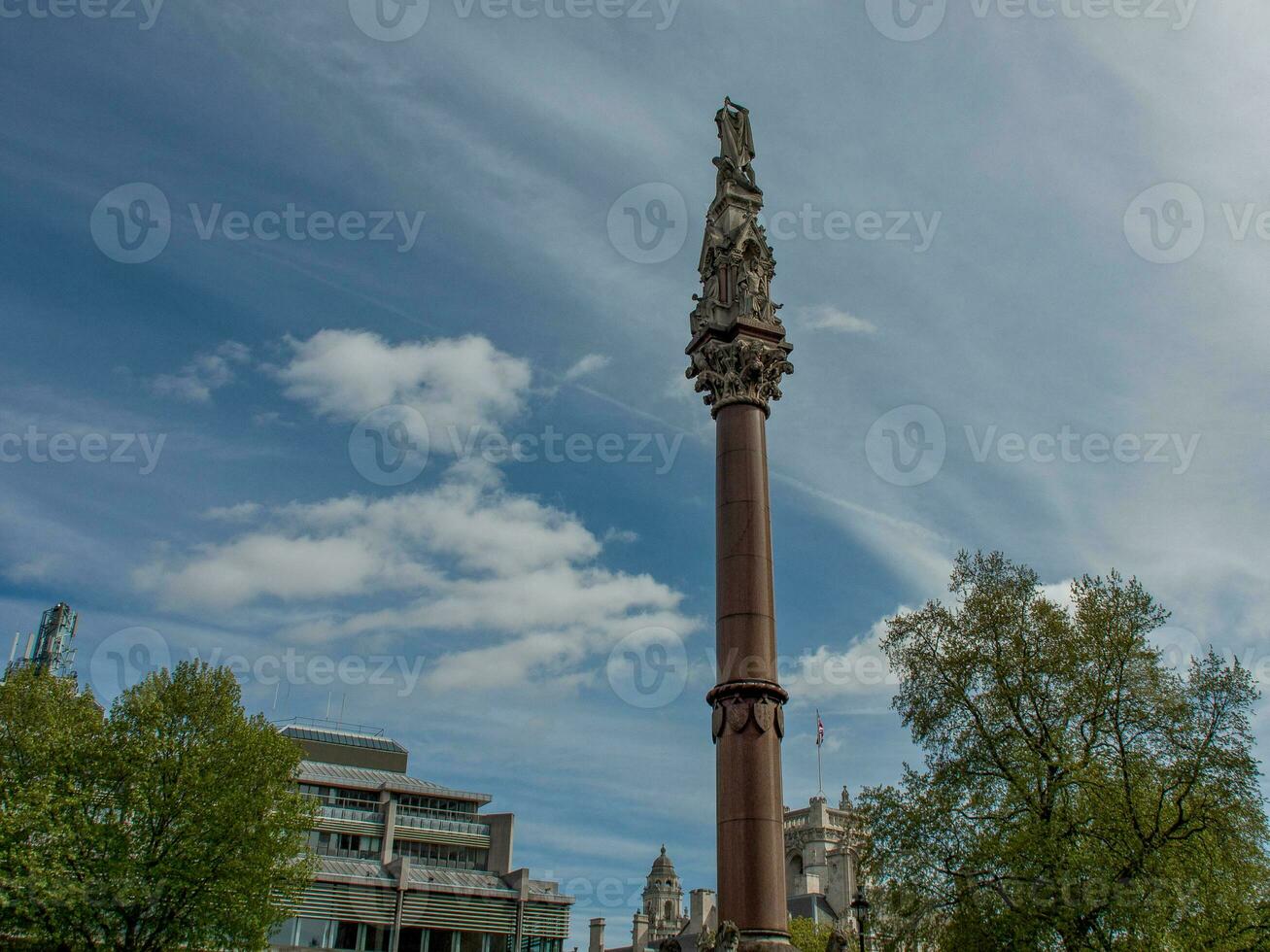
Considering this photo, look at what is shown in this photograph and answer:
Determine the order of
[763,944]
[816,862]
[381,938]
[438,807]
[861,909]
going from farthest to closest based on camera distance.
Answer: [816,862]
[438,807]
[381,938]
[861,909]
[763,944]

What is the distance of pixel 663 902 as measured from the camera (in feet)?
461

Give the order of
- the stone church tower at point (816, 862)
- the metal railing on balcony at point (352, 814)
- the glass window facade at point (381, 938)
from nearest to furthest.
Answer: the glass window facade at point (381, 938) → the metal railing on balcony at point (352, 814) → the stone church tower at point (816, 862)

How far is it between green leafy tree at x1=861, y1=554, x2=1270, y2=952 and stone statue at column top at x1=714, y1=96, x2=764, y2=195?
15.8 metres

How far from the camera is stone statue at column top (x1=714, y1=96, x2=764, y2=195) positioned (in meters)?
26.8

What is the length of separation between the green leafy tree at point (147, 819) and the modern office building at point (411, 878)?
1906 cm

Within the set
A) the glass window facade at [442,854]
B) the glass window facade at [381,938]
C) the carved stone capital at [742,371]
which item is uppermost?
the carved stone capital at [742,371]

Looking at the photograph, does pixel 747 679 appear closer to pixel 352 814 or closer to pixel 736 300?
pixel 736 300

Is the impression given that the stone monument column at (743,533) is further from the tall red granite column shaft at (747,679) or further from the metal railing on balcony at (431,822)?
the metal railing on balcony at (431,822)

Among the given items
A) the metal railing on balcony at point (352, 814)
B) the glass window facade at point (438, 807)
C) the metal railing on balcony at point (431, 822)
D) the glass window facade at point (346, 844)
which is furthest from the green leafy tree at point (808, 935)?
the metal railing on balcony at point (352, 814)

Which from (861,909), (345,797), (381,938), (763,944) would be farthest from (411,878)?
(763,944)

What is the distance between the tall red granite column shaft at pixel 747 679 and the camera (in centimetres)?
1944

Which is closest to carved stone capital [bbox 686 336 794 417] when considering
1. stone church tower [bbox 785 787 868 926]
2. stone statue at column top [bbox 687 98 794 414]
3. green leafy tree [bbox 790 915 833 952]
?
stone statue at column top [bbox 687 98 794 414]

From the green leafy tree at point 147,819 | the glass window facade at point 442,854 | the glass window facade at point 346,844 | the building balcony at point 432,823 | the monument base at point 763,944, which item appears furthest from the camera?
the building balcony at point 432,823

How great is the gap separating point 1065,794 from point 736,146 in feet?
65.8
